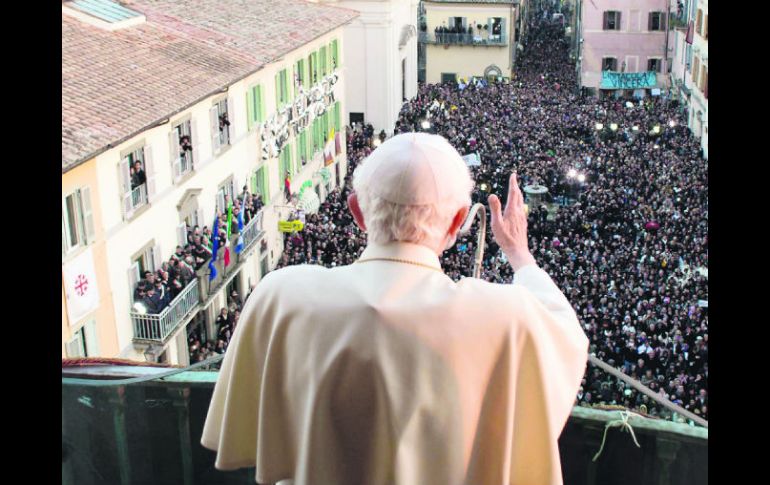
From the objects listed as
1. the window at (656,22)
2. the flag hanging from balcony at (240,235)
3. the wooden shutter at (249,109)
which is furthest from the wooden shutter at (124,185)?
the window at (656,22)

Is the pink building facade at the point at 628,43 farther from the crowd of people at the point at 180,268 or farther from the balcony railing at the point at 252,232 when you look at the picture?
the crowd of people at the point at 180,268

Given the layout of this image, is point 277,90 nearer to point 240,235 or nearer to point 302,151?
point 302,151

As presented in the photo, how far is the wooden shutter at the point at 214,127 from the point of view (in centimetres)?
2284

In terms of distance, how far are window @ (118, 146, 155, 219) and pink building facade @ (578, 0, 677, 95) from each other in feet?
120

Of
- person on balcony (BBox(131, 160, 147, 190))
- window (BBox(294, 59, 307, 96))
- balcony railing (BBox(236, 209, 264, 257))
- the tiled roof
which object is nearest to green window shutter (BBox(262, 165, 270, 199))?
balcony railing (BBox(236, 209, 264, 257))

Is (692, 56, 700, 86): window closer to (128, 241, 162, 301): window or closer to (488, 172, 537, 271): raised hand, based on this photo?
(128, 241, 162, 301): window

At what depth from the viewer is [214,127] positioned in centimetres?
2302

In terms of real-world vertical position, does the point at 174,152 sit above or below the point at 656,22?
below

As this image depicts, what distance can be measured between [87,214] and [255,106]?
10.2m

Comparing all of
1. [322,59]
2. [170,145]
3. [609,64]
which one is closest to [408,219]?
[170,145]

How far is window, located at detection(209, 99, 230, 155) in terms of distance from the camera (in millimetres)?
22953

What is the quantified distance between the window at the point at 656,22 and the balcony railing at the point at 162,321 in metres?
37.4

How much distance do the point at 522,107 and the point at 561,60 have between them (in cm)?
2045

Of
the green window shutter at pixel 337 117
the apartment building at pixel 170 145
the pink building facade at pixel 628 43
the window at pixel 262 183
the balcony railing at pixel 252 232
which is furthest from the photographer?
the pink building facade at pixel 628 43
